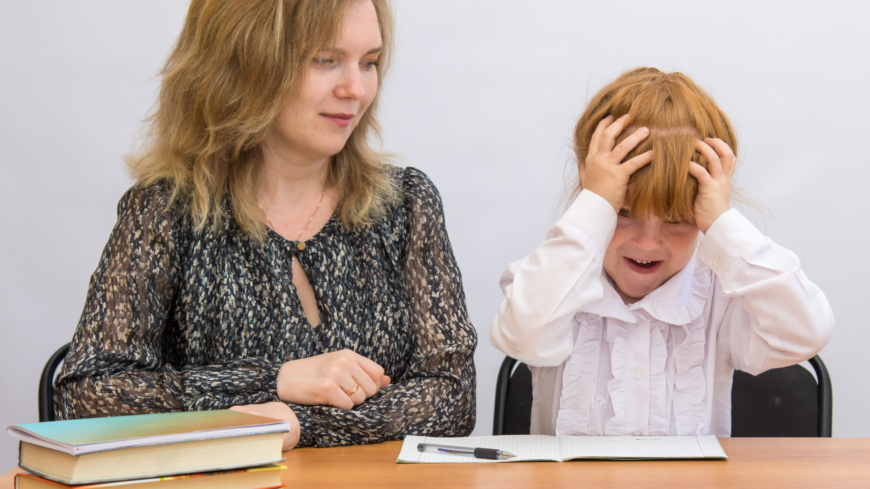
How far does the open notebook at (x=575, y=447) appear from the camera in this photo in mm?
1127

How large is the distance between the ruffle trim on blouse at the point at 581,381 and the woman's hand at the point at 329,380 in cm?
41

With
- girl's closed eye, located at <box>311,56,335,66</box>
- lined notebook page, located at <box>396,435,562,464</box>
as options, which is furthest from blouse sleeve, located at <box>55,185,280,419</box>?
girl's closed eye, located at <box>311,56,335,66</box>

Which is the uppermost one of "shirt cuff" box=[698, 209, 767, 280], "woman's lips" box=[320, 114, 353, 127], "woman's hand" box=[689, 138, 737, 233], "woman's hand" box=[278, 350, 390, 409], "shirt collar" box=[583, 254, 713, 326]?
"woman's lips" box=[320, 114, 353, 127]

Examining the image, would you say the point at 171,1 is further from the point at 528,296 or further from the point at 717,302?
the point at 717,302

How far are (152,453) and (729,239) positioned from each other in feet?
3.21

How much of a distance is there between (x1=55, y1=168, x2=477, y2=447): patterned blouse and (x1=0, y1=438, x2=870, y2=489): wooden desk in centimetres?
14

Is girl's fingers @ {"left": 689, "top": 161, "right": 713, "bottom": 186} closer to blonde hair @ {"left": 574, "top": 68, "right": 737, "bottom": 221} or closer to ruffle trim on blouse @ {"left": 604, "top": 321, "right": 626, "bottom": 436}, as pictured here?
blonde hair @ {"left": 574, "top": 68, "right": 737, "bottom": 221}

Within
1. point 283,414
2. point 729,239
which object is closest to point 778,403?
point 729,239

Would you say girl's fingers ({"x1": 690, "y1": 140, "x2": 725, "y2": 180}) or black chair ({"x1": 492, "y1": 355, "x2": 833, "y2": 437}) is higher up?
girl's fingers ({"x1": 690, "y1": 140, "x2": 725, "y2": 180})

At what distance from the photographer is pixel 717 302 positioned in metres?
1.48

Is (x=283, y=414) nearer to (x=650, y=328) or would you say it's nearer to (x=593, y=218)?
(x=593, y=218)

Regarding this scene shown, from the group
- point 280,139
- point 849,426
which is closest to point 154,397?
point 280,139

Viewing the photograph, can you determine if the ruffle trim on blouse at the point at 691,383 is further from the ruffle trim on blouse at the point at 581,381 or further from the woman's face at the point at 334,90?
the woman's face at the point at 334,90

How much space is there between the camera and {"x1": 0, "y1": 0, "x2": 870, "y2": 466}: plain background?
213 centimetres
